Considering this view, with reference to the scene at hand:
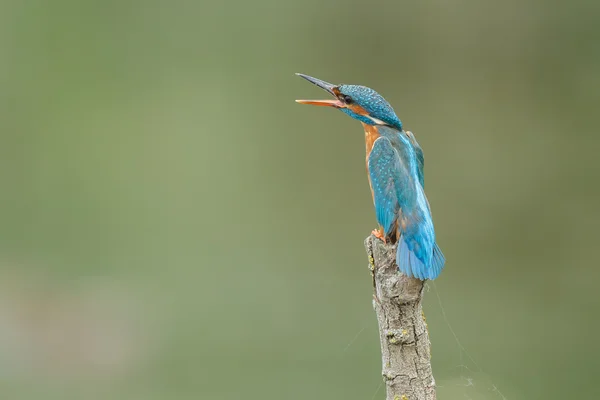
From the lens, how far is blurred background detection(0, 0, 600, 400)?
379cm

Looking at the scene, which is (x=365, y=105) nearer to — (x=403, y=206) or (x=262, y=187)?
(x=403, y=206)

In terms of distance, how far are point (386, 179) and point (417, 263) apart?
0.33 meters

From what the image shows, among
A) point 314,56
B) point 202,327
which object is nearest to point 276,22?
point 314,56

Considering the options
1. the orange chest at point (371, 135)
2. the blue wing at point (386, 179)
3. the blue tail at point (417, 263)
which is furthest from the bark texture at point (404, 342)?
the orange chest at point (371, 135)

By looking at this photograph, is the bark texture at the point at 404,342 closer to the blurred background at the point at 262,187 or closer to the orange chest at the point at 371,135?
the orange chest at the point at 371,135

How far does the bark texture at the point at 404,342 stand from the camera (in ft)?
5.08

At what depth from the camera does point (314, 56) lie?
4824 millimetres

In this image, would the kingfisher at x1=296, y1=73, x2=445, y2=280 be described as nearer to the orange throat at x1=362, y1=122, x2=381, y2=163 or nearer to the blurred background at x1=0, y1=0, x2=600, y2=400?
the orange throat at x1=362, y1=122, x2=381, y2=163

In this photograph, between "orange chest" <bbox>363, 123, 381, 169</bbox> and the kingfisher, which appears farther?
"orange chest" <bbox>363, 123, 381, 169</bbox>

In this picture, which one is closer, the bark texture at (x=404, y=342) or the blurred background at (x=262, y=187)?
the bark texture at (x=404, y=342)

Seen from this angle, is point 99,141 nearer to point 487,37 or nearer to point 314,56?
point 314,56

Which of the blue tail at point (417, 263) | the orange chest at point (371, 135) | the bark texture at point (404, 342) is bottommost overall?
the bark texture at point (404, 342)

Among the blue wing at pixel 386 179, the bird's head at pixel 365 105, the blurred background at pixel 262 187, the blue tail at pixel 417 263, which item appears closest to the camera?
the blue tail at pixel 417 263

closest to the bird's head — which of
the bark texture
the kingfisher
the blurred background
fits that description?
the kingfisher
